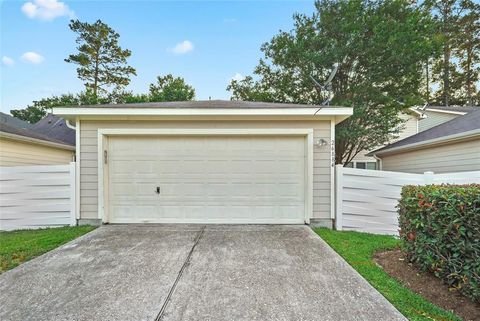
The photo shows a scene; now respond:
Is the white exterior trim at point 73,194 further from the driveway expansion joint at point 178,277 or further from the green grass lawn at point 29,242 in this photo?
the driveway expansion joint at point 178,277

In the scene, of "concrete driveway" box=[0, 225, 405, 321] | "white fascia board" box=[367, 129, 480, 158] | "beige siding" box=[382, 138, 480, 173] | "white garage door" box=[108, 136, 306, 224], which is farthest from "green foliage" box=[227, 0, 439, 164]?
"concrete driveway" box=[0, 225, 405, 321]

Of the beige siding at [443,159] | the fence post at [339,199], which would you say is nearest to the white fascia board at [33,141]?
the fence post at [339,199]

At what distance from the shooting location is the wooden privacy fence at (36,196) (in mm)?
5078

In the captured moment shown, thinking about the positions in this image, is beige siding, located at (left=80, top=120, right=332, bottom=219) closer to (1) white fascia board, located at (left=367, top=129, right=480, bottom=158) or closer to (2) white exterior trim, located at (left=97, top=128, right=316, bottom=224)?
(2) white exterior trim, located at (left=97, top=128, right=316, bottom=224)

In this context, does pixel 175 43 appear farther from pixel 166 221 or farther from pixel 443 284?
pixel 443 284

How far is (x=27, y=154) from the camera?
23.9 ft

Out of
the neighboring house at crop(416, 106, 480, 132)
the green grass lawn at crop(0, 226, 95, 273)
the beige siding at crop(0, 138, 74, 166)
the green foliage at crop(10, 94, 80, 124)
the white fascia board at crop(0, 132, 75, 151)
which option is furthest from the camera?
the green foliage at crop(10, 94, 80, 124)

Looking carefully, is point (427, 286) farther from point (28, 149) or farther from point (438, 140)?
point (28, 149)

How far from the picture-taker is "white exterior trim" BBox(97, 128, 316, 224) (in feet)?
17.0

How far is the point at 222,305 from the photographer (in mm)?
2350

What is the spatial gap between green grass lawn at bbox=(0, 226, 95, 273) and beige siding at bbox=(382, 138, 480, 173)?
359 inches

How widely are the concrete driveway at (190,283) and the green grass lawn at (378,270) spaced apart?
134 millimetres

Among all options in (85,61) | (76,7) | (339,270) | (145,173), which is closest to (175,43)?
(76,7)

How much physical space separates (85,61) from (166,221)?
16949mm
